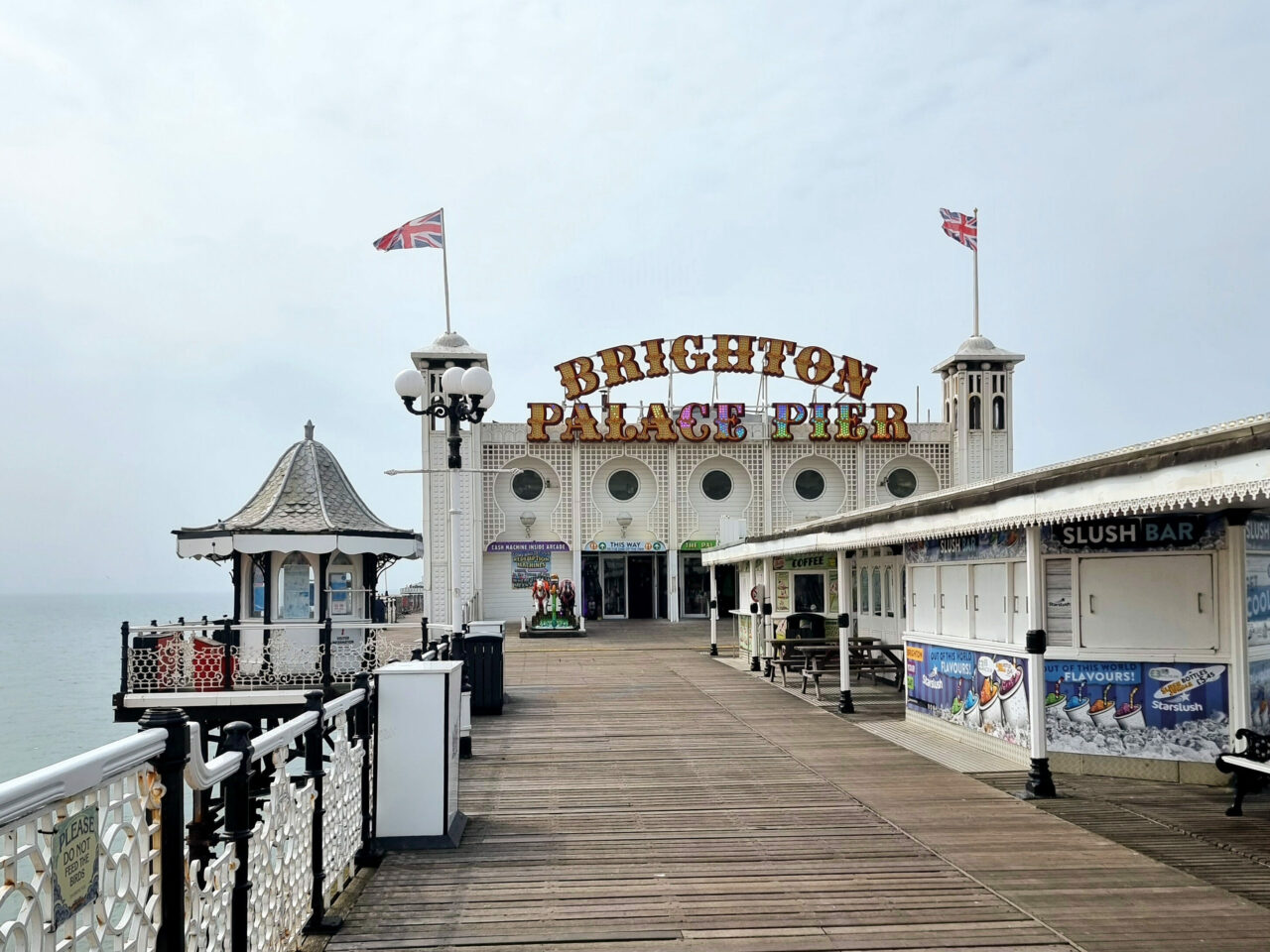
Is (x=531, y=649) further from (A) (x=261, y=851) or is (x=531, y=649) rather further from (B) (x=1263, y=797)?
(A) (x=261, y=851)

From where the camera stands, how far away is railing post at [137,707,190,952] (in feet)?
11.2

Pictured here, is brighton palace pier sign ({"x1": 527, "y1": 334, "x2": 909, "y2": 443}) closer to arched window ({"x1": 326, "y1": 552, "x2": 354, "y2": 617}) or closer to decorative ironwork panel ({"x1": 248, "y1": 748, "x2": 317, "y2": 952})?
arched window ({"x1": 326, "y1": 552, "x2": 354, "y2": 617})

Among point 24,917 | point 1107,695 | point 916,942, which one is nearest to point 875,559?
point 1107,695

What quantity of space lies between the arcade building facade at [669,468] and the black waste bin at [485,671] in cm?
A: 1952

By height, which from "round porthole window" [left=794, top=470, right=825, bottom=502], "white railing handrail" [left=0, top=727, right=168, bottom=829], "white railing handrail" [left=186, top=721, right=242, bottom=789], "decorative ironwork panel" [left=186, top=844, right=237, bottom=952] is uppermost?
"round porthole window" [left=794, top=470, right=825, bottom=502]

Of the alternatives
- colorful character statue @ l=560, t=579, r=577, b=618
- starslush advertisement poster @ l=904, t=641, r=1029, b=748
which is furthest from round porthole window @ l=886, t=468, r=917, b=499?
starslush advertisement poster @ l=904, t=641, r=1029, b=748

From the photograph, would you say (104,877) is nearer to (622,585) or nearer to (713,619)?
(713,619)

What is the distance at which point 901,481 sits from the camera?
124 ft

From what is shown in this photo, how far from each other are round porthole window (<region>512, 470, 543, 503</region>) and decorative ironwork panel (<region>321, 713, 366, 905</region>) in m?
29.1

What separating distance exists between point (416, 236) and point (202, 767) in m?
17.2

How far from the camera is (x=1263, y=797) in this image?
8.55 meters

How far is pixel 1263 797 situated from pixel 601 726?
272 inches

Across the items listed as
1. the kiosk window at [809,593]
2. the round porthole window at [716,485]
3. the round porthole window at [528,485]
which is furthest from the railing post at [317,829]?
the round porthole window at [716,485]

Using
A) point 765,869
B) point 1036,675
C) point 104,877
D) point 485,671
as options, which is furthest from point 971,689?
point 104,877
